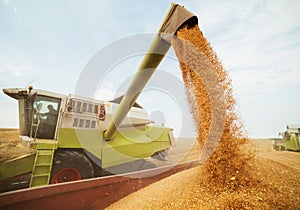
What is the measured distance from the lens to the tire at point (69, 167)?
10.9 ft

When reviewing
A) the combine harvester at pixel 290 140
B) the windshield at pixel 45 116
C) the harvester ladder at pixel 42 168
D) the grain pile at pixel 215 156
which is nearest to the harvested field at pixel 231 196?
the grain pile at pixel 215 156

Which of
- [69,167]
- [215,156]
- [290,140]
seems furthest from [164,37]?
[290,140]

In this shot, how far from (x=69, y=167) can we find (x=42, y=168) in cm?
52

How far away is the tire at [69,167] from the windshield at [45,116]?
0.60 m

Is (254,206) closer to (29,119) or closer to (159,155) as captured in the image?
(29,119)

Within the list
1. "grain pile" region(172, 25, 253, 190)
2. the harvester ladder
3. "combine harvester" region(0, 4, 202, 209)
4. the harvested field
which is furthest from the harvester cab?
"grain pile" region(172, 25, 253, 190)

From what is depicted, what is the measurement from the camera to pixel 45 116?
3686mm

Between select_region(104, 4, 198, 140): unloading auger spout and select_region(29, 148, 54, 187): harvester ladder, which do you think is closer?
select_region(104, 4, 198, 140): unloading auger spout

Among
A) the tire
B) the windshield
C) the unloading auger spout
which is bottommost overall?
the tire

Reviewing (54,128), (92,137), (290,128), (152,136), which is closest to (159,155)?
(152,136)

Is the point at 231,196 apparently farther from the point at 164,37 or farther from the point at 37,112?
the point at 37,112

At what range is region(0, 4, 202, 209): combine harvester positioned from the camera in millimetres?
2283

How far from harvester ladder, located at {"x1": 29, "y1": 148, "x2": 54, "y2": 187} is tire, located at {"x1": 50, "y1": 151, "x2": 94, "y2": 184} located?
0.38 feet

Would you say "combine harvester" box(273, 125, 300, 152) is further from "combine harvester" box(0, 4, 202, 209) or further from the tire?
the tire
